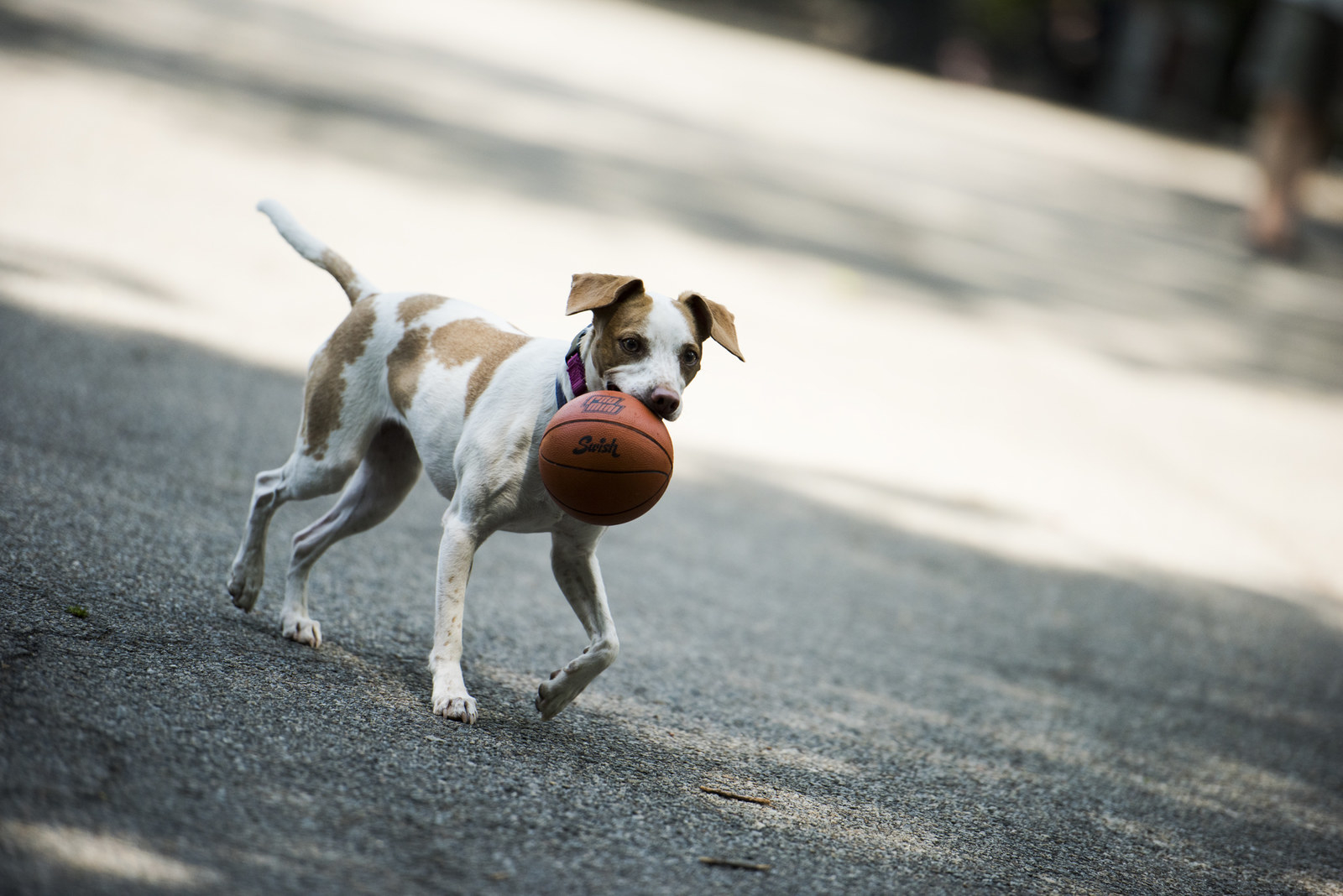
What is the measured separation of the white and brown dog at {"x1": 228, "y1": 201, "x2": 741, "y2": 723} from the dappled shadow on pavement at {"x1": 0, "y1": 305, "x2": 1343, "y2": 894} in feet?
0.96

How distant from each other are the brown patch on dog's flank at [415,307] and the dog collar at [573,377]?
72 cm

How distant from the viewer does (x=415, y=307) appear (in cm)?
468

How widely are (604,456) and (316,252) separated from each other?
171cm

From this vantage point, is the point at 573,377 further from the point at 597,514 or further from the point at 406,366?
the point at 406,366

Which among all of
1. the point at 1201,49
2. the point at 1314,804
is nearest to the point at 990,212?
the point at 1314,804

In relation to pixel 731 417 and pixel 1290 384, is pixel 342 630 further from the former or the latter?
pixel 1290 384

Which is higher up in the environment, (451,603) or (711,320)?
(711,320)

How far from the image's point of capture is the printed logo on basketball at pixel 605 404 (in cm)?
392

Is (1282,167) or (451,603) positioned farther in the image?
(1282,167)

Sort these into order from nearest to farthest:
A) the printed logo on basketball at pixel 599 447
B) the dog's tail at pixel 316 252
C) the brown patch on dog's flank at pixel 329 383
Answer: the printed logo on basketball at pixel 599 447 → the brown patch on dog's flank at pixel 329 383 → the dog's tail at pixel 316 252

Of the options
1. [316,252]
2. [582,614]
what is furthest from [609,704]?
[316,252]

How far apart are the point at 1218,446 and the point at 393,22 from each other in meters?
18.5

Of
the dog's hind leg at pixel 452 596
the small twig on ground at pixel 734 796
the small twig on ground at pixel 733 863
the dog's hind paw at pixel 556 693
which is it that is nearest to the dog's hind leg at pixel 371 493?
the dog's hind leg at pixel 452 596

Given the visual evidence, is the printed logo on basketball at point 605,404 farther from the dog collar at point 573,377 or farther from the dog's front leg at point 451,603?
the dog's front leg at point 451,603
